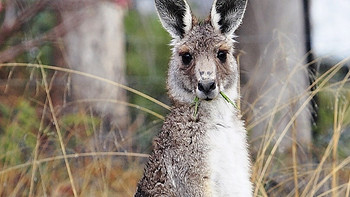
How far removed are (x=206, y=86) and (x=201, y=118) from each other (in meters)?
0.25

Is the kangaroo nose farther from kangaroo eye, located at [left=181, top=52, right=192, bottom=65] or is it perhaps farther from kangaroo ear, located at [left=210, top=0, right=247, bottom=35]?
kangaroo ear, located at [left=210, top=0, right=247, bottom=35]

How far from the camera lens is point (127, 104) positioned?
4.81m

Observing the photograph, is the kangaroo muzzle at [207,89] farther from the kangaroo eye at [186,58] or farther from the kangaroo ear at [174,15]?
the kangaroo ear at [174,15]

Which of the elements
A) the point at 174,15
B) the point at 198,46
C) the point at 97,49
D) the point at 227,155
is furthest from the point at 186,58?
the point at 97,49

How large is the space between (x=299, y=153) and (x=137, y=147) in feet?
4.33

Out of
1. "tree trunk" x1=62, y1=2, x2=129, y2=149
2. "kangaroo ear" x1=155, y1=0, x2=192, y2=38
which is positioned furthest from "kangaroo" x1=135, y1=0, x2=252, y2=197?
"tree trunk" x1=62, y1=2, x2=129, y2=149

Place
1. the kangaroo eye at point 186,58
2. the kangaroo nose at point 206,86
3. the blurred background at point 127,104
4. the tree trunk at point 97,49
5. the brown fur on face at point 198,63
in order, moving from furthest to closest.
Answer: the tree trunk at point 97,49 → the blurred background at point 127,104 → the kangaroo eye at point 186,58 → the brown fur on face at point 198,63 → the kangaroo nose at point 206,86

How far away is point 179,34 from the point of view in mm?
4199

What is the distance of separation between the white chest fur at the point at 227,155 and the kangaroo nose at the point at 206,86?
0.23 metres

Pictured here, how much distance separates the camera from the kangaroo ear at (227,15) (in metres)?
4.11

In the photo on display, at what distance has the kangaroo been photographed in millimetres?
3807

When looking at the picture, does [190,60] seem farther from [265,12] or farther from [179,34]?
[265,12]

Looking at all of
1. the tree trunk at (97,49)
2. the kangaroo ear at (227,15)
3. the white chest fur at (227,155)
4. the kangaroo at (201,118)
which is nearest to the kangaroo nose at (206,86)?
the kangaroo at (201,118)

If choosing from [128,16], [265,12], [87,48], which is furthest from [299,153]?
[128,16]
